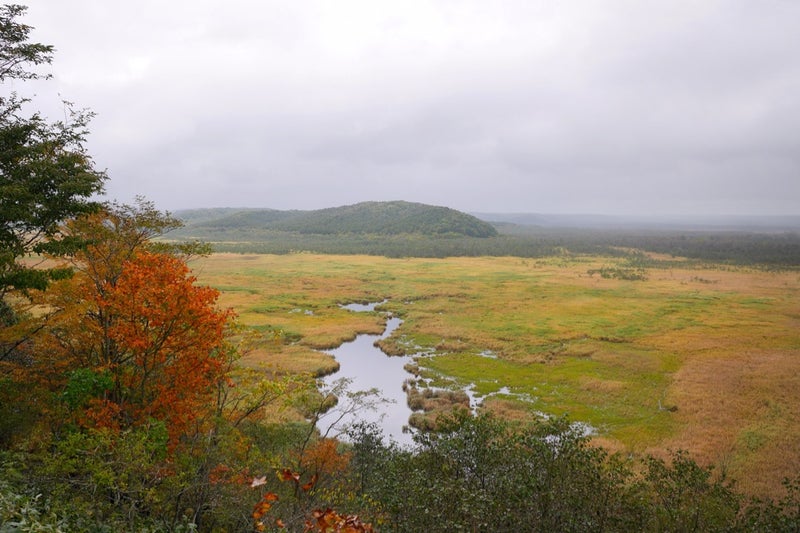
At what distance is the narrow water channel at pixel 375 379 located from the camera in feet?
Result: 109

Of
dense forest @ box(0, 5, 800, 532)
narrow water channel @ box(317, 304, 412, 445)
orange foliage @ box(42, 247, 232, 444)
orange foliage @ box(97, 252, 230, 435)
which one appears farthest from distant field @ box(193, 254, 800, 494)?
dense forest @ box(0, 5, 800, 532)

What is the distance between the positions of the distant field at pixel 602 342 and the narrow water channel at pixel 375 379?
7.24 ft

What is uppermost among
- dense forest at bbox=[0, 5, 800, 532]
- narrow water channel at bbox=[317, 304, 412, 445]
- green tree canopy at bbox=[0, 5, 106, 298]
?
green tree canopy at bbox=[0, 5, 106, 298]

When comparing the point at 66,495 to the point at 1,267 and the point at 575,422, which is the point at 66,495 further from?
the point at 575,422

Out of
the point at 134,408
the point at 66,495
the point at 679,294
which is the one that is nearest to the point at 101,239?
the point at 134,408

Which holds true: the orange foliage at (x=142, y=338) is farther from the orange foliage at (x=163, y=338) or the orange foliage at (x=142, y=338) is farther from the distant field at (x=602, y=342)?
the distant field at (x=602, y=342)

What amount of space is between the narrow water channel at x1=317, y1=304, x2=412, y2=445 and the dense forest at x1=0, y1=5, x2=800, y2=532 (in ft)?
31.2

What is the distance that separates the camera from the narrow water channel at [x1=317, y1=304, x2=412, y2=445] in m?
33.2

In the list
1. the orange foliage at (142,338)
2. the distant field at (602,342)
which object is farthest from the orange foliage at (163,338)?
the distant field at (602,342)

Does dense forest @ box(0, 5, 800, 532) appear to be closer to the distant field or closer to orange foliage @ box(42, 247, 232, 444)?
orange foliage @ box(42, 247, 232, 444)

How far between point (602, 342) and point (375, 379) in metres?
29.2

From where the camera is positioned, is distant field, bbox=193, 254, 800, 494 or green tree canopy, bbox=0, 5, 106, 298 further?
distant field, bbox=193, 254, 800, 494

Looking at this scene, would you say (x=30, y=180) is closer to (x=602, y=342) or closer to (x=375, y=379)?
(x=375, y=379)

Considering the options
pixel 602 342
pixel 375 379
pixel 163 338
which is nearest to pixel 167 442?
pixel 163 338
